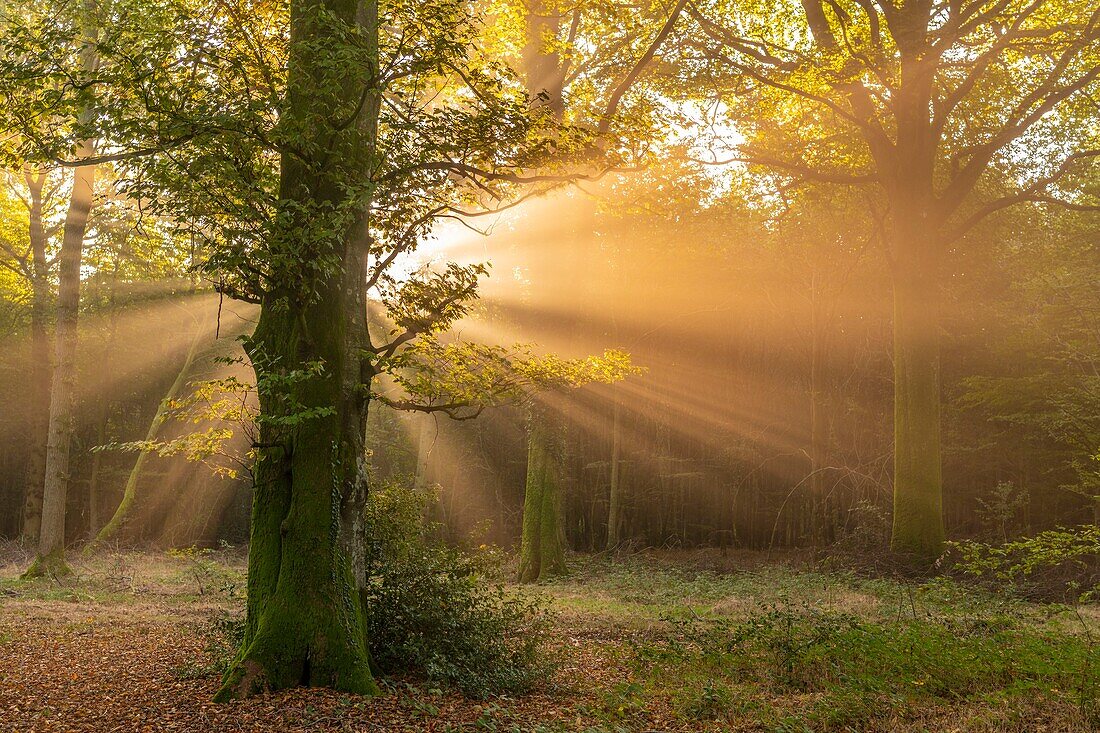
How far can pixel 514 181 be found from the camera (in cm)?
847

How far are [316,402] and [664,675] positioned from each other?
4156mm

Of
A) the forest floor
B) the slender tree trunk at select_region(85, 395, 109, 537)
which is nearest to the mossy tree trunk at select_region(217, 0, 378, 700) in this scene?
the forest floor

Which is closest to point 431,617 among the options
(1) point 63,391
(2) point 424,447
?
(1) point 63,391

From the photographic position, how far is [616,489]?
23484mm

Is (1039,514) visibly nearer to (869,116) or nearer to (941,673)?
(869,116)

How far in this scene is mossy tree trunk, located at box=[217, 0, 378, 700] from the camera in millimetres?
6199

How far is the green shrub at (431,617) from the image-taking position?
733cm

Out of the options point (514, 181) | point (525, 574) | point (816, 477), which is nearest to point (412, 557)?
point (514, 181)

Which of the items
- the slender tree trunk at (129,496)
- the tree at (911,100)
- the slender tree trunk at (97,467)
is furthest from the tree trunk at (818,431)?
the slender tree trunk at (97,467)

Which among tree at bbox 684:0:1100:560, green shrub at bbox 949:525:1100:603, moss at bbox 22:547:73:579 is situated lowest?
moss at bbox 22:547:73:579

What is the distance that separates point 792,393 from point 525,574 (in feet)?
32.2

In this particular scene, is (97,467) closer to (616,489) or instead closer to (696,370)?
(616,489)

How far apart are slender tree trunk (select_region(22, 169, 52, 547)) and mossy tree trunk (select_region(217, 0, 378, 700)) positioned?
14514 millimetres

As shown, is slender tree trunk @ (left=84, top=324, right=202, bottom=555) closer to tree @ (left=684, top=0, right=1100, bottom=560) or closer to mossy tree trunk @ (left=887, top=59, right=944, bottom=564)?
tree @ (left=684, top=0, right=1100, bottom=560)
